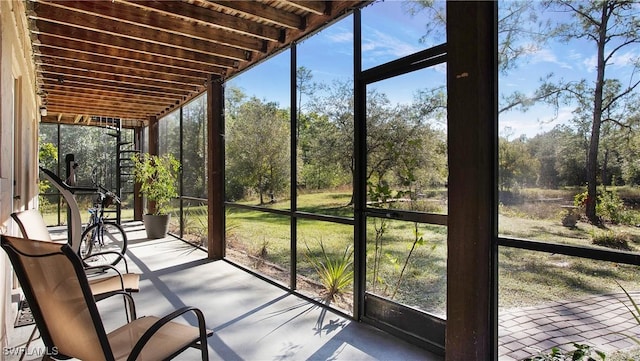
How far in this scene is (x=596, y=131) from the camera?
6.01 ft

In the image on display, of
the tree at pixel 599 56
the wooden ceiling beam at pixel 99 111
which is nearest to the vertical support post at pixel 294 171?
the tree at pixel 599 56

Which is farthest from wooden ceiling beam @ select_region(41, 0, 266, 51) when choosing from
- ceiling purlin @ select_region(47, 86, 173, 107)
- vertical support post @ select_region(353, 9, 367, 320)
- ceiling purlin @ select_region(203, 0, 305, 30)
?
ceiling purlin @ select_region(47, 86, 173, 107)

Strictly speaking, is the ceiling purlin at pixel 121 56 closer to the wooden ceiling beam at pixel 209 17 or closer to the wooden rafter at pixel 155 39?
the wooden rafter at pixel 155 39

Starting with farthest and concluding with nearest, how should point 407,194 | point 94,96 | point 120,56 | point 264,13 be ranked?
point 94,96 < point 120,56 < point 264,13 < point 407,194

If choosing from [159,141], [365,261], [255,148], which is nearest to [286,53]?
[255,148]

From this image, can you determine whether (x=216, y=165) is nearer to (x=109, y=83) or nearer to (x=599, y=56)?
(x=109, y=83)

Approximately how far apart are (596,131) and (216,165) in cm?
476

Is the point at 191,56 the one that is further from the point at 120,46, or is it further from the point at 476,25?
the point at 476,25

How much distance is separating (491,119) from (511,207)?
0.53 metres

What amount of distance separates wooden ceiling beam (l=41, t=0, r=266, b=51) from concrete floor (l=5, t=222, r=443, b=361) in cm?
275

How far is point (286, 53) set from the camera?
4.30m

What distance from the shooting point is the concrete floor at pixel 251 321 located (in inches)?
101

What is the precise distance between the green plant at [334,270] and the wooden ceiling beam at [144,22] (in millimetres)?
2520

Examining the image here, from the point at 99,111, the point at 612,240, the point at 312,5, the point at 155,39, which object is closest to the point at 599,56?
the point at 612,240
